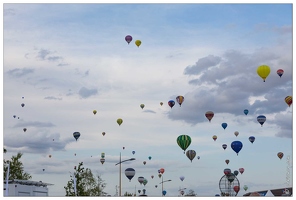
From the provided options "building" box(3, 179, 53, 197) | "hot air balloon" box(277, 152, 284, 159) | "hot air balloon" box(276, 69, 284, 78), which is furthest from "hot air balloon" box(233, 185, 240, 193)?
"building" box(3, 179, 53, 197)

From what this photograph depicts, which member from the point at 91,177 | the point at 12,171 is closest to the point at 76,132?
the point at 91,177

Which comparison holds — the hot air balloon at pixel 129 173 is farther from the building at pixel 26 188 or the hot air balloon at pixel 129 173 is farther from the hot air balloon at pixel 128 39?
the building at pixel 26 188

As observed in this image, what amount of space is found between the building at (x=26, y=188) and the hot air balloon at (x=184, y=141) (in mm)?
21437

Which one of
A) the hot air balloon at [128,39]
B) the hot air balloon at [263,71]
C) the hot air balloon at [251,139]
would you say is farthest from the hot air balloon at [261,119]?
the hot air balloon at [128,39]

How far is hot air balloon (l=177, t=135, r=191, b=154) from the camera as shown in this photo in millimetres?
66125

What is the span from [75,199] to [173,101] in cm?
5321

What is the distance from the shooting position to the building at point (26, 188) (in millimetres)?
43634

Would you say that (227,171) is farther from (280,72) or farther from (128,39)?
(128,39)

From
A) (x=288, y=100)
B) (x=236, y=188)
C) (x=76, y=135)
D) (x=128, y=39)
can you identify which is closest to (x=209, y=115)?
(x=288, y=100)

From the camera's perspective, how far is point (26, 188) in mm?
45312

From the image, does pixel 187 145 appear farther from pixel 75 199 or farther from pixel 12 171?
pixel 75 199

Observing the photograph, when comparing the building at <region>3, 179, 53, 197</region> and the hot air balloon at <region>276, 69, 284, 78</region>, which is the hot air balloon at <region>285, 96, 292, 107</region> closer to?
the hot air balloon at <region>276, 69, 284, 78</region>

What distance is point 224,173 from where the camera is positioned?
87.8 metres

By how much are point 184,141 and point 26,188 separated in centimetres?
2481
